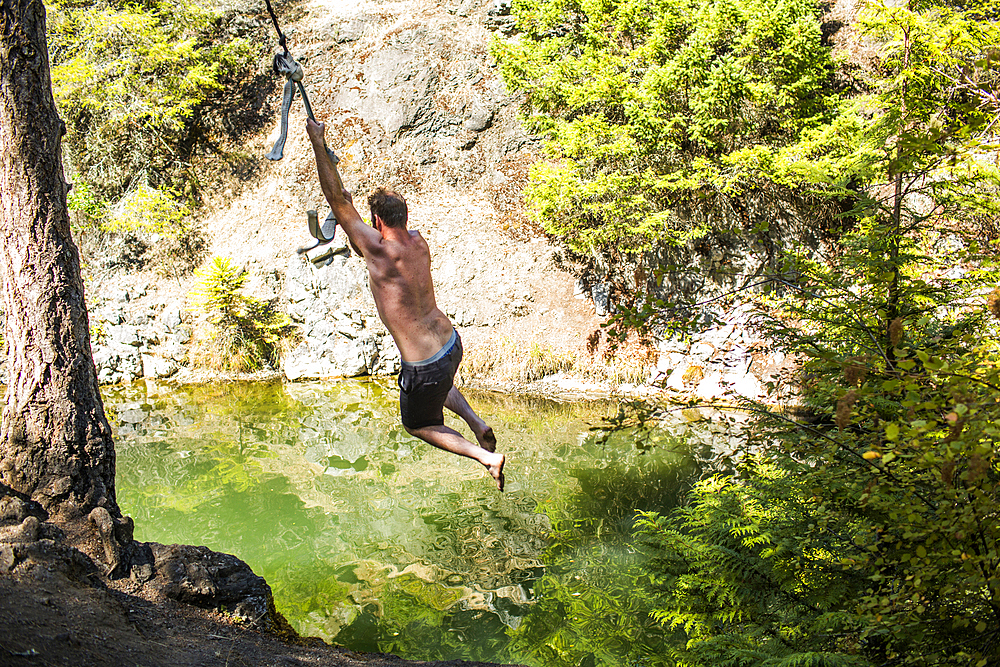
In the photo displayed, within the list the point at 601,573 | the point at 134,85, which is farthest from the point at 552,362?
the point at 134,85

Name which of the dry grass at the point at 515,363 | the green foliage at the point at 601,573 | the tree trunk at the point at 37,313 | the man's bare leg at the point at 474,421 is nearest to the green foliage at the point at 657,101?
the dry grass at the point at 515,363

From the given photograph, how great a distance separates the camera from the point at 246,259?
11.2 m

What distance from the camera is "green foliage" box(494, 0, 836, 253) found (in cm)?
796

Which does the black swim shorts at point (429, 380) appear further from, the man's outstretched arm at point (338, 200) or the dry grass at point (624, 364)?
the dry grass at point (624, 364)

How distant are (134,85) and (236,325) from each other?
4.81 m

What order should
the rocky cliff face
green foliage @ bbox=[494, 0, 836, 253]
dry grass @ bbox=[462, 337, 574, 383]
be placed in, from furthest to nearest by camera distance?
the rocky cliff face < dry grass @ bbox=[462, 337, 574, 383] < green foliage @ bbox=[494, 0, 836, 253]

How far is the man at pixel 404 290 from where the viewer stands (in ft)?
9.53

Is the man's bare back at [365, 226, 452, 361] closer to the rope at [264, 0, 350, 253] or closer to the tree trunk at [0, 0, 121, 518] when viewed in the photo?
the rope at [264, 0, 350, 253]

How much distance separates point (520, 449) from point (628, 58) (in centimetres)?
525

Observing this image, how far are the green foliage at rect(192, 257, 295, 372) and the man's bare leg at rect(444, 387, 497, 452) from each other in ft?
24.6

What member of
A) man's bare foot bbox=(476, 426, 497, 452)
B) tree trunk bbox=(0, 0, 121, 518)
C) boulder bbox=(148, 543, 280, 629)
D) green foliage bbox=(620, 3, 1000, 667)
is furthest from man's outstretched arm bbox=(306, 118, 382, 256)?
boulder bbox=(148, 543, 280, 629)

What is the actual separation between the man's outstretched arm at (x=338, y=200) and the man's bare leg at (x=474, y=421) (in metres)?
0.88

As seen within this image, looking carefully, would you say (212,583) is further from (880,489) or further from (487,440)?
(880,489)

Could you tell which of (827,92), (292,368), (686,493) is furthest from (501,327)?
(827,92)
